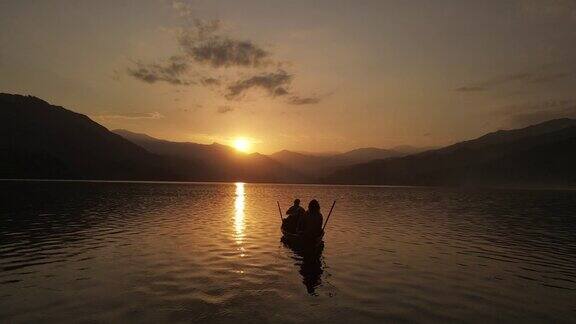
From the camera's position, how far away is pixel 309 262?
2448 cm

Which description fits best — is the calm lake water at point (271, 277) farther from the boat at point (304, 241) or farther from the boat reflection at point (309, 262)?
the boat at point (304, 241)

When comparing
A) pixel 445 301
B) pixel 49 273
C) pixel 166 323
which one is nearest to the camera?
pixel 166 323

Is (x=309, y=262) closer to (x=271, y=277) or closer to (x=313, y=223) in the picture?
(x=313, y=223)

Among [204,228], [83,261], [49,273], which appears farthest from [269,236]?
[49,273]

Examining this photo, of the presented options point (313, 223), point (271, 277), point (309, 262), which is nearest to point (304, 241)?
point (313, 223)

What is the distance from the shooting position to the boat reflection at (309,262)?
19.2m

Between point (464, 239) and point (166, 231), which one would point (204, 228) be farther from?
point (464, 239)

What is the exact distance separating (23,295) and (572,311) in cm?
2301

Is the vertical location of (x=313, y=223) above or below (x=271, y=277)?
above

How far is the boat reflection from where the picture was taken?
19.2m

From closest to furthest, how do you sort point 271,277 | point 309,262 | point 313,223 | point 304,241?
point 271,277 < point 309,262 < point 304,241 < point 313,223

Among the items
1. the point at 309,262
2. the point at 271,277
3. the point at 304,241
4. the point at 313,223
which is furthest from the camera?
the point at 313,223

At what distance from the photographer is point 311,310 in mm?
15078

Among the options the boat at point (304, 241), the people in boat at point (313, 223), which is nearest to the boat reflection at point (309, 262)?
the boat at point (304, 241)
